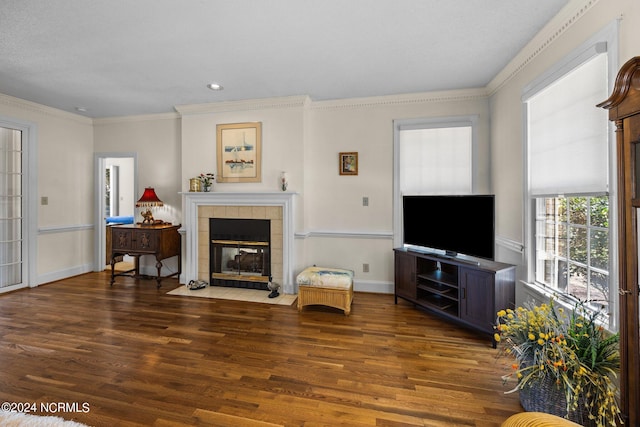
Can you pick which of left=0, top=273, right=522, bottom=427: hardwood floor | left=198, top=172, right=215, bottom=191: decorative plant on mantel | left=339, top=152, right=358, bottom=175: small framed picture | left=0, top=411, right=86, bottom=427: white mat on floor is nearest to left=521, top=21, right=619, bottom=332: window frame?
left=0, top=273, right=522, bottom=427: hardwood floor

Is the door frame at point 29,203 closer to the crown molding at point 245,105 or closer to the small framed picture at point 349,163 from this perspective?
the crown molding at point 245,105

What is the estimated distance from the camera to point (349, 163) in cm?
405

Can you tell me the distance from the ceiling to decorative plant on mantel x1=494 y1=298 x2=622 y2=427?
2.19 m

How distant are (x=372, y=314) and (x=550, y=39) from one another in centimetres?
296

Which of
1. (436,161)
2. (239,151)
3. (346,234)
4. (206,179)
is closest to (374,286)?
(346,234)

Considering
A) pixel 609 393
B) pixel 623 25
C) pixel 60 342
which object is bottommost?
pixel 60 342

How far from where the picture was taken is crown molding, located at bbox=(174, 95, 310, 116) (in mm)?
3965

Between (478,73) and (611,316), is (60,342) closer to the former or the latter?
(611,316)

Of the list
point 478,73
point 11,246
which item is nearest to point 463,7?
point 478,73

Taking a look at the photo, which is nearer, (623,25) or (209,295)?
(623,25)

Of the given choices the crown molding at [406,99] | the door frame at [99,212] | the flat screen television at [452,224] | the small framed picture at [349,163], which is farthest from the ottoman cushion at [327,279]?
the door frame at [99,212]

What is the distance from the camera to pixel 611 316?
68.9 inches

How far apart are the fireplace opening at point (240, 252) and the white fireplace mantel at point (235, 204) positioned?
246mm

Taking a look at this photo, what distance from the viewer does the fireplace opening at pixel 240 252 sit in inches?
164
